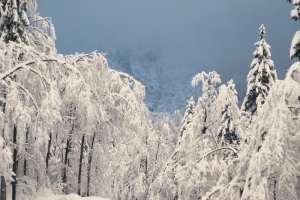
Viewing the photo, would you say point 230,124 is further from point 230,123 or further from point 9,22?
point 9,22

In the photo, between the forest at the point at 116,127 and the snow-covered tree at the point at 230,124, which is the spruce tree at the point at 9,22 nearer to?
the forest at the point at 116,127

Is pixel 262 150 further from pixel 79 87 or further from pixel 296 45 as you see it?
pixel 79 87

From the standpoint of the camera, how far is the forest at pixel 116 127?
729 cm

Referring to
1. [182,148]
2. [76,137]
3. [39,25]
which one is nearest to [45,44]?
[39,25]

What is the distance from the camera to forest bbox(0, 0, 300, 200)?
7289mm

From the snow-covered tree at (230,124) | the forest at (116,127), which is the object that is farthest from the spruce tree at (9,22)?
the snow-covered tree at (230,124)

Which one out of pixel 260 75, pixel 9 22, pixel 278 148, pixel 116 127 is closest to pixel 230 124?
pixel 260 75

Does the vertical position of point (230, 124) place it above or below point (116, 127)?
below

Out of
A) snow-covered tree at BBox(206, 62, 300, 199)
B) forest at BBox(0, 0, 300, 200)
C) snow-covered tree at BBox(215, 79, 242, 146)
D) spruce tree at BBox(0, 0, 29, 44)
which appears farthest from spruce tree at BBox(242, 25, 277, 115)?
spruce tree at BBox(0, 0, 29, 44)

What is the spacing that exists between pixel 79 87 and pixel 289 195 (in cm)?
806

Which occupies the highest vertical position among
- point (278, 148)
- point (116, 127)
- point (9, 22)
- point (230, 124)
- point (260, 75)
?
point (9, 22)

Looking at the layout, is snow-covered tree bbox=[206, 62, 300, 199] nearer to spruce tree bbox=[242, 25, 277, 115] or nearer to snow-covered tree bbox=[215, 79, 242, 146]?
snow-covered tree bbox=[215, 79, 242, 146]

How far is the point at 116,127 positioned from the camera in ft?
57.5

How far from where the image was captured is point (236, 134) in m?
18.0
